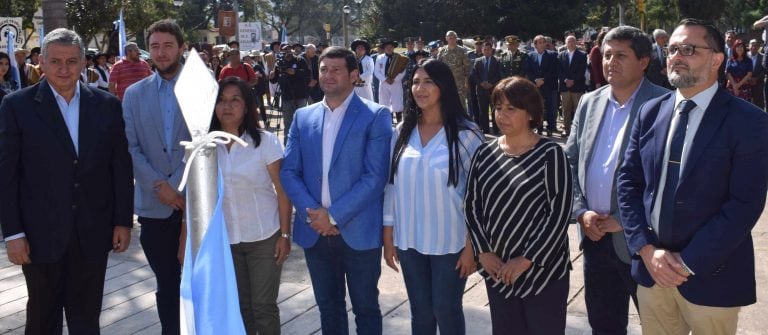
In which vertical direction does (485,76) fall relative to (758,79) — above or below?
above

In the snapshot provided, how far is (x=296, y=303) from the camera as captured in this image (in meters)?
5.20

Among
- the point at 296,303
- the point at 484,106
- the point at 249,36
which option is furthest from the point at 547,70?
the point at 249,36

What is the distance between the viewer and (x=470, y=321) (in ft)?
15.8

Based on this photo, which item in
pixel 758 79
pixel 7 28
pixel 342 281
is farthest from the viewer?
pixel 758 79

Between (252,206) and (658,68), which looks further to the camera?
(658,68)

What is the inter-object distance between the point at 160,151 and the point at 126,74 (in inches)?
172

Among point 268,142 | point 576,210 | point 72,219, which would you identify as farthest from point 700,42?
point 72,219

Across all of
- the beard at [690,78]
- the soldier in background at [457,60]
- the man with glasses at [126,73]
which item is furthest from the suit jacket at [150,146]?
the soldier in background at [457,60]

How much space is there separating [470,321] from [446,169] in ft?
5.00

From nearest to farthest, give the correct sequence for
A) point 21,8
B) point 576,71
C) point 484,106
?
point 576,71 → point 484,106 → point 21,8

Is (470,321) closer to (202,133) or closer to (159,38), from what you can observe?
(159,38)

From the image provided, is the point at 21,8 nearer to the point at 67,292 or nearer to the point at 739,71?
the point at 739,71

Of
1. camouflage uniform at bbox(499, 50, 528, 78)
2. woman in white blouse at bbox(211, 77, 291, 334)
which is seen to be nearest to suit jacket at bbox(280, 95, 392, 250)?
woman in white blouse at bbox(211, 77, 291, 334)

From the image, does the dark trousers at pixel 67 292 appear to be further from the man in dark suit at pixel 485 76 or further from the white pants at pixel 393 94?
the white pants at pixel 393 94
